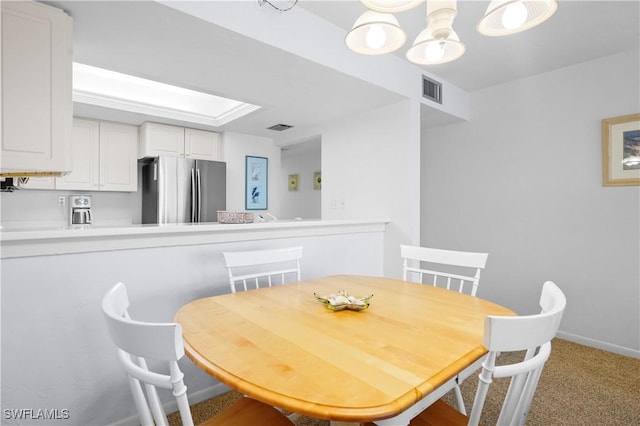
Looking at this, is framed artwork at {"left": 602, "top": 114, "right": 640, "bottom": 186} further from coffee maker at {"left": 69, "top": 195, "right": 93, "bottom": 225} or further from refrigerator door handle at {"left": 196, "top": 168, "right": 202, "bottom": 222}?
coffee maker at {"left": 69, "top": 195, "right": 93, "bottom": 225}

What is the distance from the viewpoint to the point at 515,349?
0.77m

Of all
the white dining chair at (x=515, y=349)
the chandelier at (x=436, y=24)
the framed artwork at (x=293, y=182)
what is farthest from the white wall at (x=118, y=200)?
the white dining chair at (x=515, y=349)

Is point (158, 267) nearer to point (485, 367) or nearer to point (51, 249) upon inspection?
point (51, 249)

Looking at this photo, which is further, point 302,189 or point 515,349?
point 302,189

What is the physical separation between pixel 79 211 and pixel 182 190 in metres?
1.15

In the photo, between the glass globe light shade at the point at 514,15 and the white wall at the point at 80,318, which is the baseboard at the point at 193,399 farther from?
the glass globe light shade at the point at 514,15

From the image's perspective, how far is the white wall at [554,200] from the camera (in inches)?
101

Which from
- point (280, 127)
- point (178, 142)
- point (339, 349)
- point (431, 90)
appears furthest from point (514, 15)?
point (178, 142)

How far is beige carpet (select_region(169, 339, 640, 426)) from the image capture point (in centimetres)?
174

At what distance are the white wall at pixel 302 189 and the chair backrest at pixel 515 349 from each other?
4817 mm

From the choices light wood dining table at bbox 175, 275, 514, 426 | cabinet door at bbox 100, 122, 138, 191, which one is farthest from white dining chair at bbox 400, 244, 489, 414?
cabinet door at bbox 100, 122, 138, 191

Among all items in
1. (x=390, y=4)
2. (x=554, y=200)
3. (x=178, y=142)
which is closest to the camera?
(x=390, y=4)

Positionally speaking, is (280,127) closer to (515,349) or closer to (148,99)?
(148,99)

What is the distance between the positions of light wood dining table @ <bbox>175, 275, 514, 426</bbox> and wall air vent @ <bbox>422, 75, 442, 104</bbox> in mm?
2104
